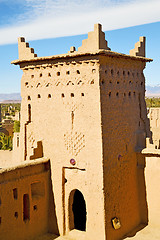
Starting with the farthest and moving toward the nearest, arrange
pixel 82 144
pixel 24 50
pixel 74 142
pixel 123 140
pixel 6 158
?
1. pixel 6 158
2. pixel 24 50
3. pixel 123 140
4. pixel 74 142
5. pixel 82 144

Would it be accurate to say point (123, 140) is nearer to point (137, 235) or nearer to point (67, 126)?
point (67, 126)

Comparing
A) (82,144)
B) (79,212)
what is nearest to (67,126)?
(82,144)

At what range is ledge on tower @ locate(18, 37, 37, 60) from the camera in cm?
1252

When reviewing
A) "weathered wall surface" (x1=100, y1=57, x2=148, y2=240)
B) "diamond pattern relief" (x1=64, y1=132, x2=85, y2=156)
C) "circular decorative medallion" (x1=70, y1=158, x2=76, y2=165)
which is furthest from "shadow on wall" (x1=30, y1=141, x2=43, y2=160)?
"weathered wall surface" (x1=100, y1=57, x2=148, y2=240)

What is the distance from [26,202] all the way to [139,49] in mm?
7022

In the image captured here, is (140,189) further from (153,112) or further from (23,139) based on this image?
(153,112)

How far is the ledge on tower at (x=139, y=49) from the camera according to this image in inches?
518

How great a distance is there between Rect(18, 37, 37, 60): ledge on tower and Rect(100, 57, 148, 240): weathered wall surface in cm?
289

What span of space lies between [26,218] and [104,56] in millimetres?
5943

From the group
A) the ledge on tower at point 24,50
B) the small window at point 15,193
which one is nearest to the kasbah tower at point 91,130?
the ledge on tower at point 24,50

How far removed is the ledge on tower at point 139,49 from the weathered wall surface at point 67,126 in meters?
2.71

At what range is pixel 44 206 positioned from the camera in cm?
1224

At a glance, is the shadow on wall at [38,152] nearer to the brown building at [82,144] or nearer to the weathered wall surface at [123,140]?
the brown building at [82,144]

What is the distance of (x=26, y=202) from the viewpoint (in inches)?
459
